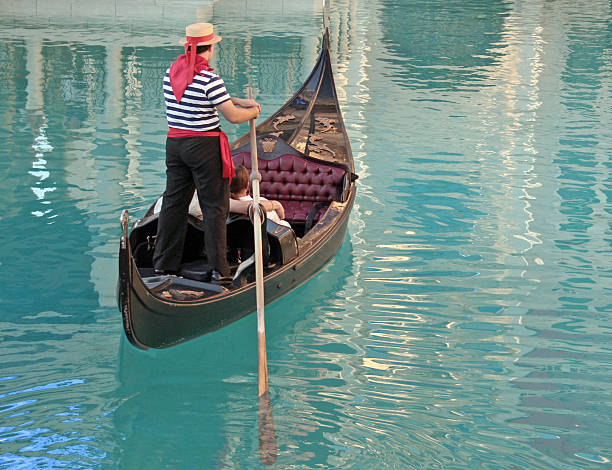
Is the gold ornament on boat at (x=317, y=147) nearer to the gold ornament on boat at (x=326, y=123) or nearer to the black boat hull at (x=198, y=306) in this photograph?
the gold ornament on boat at (x=326, y=123)

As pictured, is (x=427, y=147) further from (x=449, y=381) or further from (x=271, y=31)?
(x=271, y=31)

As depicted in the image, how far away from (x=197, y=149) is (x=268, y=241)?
570mm

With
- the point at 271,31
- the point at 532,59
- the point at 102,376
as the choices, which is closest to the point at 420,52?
the point at 532,59

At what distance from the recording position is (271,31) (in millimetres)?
13672

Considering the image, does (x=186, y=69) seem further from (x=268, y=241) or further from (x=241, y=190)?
(x=268, y=241)

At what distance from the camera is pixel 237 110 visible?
9.89 ft

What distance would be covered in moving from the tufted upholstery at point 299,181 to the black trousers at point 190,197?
47.7 inches

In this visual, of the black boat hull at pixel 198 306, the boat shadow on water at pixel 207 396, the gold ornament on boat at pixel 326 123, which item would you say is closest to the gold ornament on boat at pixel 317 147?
the gold ornament on boat at pixel 326 123

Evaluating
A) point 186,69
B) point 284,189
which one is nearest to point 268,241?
point 186,69

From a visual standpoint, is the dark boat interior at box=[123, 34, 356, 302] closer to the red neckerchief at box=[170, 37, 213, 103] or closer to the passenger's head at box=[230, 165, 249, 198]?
the passenger's head at box=[230, 165, 249, 198]

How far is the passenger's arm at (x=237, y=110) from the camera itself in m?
2.96

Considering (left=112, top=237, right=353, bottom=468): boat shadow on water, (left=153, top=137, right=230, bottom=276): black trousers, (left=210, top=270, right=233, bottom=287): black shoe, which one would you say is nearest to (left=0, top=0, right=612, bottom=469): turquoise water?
(left=112, top=237, right=353, bottom=468): boat shadow on water

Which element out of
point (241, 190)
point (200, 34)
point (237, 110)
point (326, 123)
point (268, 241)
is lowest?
point (268, 241)

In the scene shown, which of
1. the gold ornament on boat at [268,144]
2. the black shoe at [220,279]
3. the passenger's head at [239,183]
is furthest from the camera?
the gold ornament on boat at [268,144]
